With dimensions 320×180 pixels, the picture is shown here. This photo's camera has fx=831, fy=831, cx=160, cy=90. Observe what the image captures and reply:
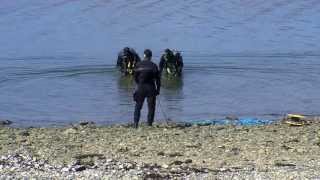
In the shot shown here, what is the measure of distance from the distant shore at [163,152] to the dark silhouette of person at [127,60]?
18.4 feet

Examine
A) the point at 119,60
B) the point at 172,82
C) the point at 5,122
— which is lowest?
the point at 5,122

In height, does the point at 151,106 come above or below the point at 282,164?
above

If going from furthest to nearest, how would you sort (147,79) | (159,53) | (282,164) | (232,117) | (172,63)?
(159,53) < (172,63) < (232,117) < (147,79) < (282,164)

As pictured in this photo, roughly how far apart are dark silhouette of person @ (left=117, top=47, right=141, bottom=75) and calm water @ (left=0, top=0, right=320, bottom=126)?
1.12 ft

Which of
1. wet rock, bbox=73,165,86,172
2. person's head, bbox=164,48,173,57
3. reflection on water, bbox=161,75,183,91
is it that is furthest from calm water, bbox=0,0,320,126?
wet rock, bbox=73,165,86,172

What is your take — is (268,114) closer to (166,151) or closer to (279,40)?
(166,151)

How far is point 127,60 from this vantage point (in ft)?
76.2

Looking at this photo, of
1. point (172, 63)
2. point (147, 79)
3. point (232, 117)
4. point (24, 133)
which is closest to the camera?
point (147, 79)

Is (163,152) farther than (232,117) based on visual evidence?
No

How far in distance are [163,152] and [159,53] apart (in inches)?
586

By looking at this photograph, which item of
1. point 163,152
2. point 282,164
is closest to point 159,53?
point 163,152

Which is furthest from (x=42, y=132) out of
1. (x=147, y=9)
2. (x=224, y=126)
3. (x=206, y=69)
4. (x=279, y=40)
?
(x=147, y=9)

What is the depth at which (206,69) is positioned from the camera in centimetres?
2561

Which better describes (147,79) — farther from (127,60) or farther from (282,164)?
(127,60)
